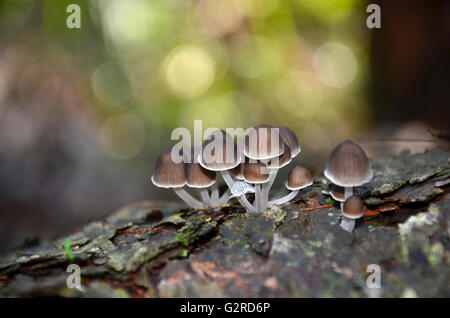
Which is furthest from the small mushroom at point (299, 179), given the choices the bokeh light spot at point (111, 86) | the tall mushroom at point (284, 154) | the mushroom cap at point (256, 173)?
the bokeh light spot at point (111, 86)

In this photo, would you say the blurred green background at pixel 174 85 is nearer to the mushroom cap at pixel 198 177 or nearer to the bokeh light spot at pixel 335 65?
the bokeh light spot at pixel 335 65

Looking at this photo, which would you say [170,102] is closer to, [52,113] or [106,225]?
[52,113]

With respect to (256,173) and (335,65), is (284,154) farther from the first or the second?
(335,65)

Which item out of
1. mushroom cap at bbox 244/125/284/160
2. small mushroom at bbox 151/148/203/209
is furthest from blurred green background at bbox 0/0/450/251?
small mushroom at bbox 151/148/203/209

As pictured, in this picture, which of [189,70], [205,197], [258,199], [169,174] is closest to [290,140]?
[258,199]

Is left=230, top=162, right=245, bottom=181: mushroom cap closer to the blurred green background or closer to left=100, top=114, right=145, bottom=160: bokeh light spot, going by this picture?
the blurred green background
